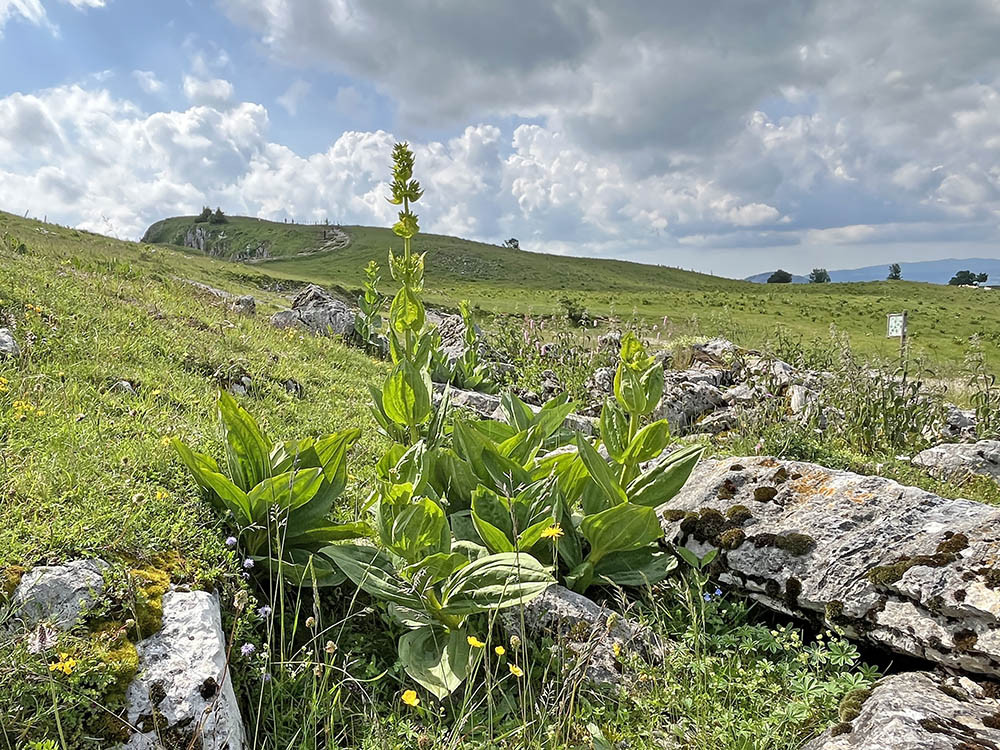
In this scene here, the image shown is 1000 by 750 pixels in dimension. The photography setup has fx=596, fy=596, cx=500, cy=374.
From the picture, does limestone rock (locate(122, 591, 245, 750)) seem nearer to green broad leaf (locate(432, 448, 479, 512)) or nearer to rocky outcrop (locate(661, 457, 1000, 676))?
green broad leaf (locate(432, 448, 479, 512))

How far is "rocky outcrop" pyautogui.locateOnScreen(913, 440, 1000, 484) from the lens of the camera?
6.89 meters

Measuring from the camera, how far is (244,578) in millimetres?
3338

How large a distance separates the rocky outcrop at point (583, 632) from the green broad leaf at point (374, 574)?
59cm

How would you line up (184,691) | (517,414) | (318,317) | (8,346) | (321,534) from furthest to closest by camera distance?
1. (318,317)
2. (8,346)
3. (517,414)
4. (321,534)
5. (184,691)

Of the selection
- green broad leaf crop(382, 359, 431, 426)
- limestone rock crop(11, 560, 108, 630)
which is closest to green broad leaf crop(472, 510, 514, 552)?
green broad leaf crop(382, 359, 431, 426)

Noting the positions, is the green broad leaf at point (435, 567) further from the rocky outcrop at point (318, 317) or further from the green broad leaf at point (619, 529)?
the rocky outcrop at point (318, 317)

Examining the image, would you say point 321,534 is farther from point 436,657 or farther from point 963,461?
point 963,461

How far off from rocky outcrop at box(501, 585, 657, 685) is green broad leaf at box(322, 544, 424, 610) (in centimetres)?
59

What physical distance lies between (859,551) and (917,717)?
53.0 inches

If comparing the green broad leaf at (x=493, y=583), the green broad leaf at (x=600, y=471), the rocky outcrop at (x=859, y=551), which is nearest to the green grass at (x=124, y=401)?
the green broad leaf at (x=493, y=583)

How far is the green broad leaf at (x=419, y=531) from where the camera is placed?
123 inches

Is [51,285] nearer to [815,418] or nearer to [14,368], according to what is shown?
[14,368]

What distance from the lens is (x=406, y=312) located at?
4379 millimetres

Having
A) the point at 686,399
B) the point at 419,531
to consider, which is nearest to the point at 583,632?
the point at 419,531
